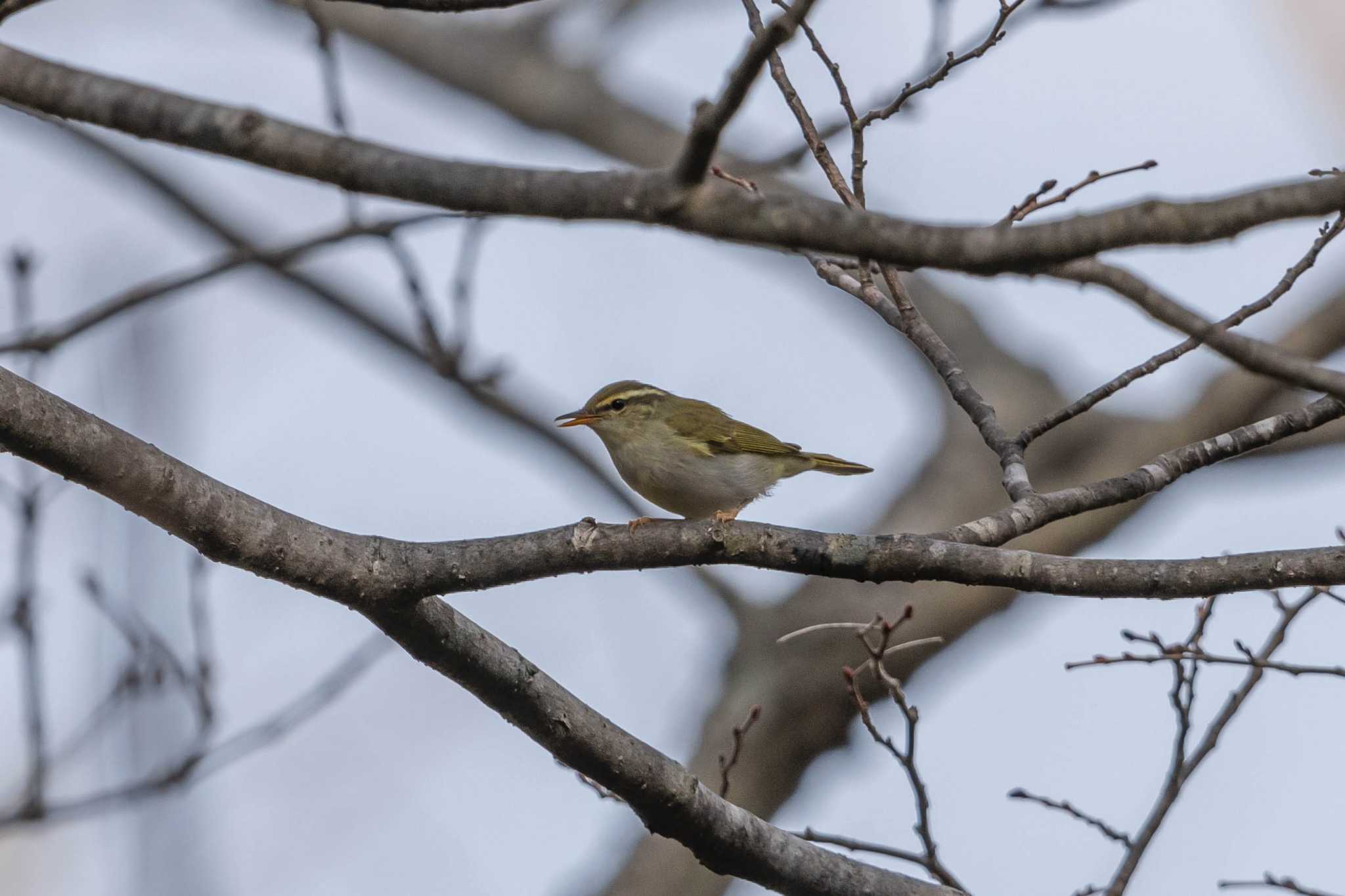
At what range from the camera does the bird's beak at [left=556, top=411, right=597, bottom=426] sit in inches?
269

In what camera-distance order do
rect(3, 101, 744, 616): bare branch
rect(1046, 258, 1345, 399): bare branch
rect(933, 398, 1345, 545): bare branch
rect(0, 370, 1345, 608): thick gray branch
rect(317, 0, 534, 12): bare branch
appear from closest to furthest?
1. rect(1046, 258, 1345, 399): bare branch
2. rect(317, 0, 534, 12): bare branch
3. rect(0, 370, 1345, 608): thick gray branch
4. rect(933, 398, 1345, 545): bare branch
5. rect(3, 101, 744, 616): bare branch

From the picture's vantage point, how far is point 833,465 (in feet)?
23.5

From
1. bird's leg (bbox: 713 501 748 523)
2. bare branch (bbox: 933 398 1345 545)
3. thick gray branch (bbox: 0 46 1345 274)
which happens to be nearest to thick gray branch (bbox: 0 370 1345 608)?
bare branch (bbox: 933 398 1345 545)

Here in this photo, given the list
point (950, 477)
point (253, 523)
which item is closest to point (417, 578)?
point (253, 523)

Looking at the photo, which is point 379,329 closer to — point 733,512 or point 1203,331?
point 733,512

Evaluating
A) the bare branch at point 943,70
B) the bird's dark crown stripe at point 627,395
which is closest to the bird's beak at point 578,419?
the bird's dark crown stripe at point 627,395

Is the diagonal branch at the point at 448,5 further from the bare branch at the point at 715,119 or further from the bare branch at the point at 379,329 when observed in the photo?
the bare branch at the point at 379,329

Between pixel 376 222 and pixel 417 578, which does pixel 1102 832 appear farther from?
pixel 376 222

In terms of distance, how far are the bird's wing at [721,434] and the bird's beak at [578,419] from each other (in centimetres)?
44

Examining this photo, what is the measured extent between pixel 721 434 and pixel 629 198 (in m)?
4.40

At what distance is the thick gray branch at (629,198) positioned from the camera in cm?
218

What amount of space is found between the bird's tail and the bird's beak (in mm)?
1148

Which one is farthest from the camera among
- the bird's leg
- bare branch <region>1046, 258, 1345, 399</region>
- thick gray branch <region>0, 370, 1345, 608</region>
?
the bird's leg

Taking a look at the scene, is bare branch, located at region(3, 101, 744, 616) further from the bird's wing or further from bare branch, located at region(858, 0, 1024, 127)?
bare branch, located at region(858, 0, 1024, 127)
